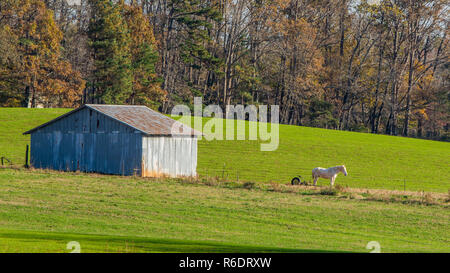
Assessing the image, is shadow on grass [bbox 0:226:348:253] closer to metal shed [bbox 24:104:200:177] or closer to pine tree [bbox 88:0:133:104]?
metal shed [bbox 24:104:200:177]

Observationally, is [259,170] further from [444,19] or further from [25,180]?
[444,19]

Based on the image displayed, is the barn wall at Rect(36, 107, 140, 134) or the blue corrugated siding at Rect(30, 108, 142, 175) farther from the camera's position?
the barn wall at Rect(36, 107, 140, 134)

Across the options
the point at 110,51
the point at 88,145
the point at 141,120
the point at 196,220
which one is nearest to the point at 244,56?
the point at 110,51

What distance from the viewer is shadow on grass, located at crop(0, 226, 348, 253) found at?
11430 mm

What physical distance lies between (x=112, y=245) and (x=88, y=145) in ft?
83.3

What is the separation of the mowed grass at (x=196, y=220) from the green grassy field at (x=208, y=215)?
34mm

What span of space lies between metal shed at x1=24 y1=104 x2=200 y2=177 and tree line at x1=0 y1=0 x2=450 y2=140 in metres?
31.0

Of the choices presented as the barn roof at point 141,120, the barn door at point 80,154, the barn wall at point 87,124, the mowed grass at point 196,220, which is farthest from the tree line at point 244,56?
the mowed grass at point 196,220

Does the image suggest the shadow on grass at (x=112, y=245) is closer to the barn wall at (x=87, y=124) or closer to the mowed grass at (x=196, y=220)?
the mowed grass at (x=196, y=220)

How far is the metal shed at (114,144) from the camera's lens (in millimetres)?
35469

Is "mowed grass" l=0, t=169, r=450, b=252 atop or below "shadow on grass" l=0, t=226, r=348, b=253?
below

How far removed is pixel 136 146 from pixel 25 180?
7.61 m

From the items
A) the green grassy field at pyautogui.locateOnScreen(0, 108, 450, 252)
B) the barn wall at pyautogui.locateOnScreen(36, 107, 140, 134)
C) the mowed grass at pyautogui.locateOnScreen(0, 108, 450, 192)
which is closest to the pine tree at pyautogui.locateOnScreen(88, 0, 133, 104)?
the mowed grass at pyautogui.locateOnScreen(0, 108, 450, 192)

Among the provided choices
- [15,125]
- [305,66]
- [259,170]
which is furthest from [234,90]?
[259,170]
